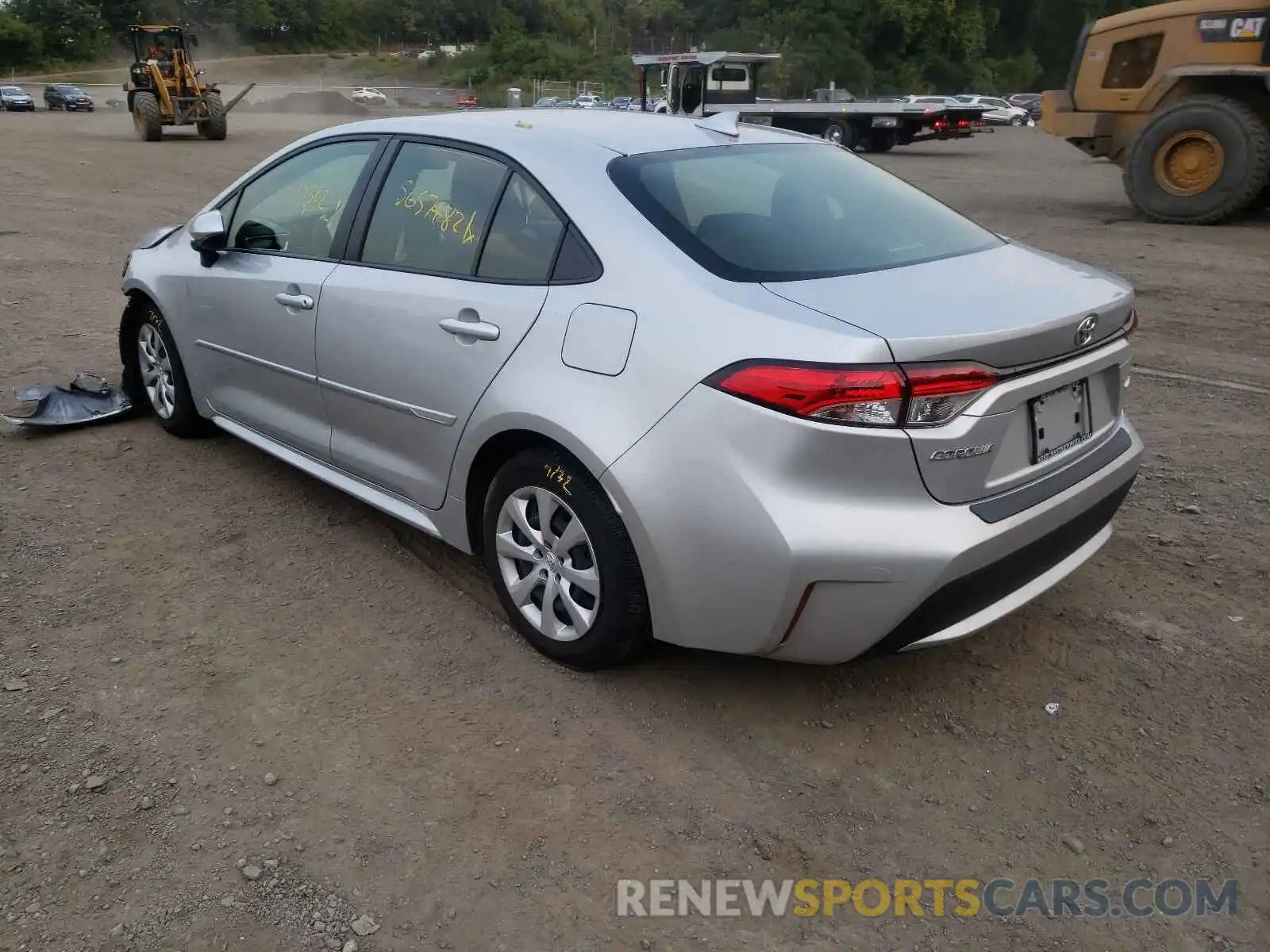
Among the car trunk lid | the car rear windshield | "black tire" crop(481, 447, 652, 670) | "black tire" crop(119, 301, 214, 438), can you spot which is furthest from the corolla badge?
"black tire" crop(119, 301, 214, 438)

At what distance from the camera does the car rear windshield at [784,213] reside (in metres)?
2.82

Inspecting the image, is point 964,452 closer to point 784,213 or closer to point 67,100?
point 784,213

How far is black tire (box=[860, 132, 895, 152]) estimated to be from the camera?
24.9m

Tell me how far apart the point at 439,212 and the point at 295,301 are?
0.73m

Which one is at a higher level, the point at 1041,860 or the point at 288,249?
the point at 288,249

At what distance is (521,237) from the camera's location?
309cm

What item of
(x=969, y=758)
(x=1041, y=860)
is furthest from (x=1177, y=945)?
(x=969, y=758)

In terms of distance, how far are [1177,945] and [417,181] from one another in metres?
3.06

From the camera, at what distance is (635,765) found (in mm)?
2729

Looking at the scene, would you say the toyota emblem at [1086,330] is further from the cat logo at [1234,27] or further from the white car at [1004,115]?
the white car at [1004,115]

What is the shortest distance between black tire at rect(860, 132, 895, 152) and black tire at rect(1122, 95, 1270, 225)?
45.4 ft

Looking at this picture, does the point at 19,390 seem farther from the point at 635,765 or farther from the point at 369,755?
the point at 635,765

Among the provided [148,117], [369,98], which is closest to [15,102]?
[369,98]

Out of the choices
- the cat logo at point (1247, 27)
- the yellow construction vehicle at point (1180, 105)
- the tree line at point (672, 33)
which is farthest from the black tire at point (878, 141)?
the tree line at point (672, 33)
